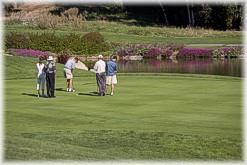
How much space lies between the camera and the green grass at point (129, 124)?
1523cm

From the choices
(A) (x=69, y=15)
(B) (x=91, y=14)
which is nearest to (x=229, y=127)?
(A) (x=69, y=15)

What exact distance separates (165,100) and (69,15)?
230 feet

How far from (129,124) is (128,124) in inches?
1.7

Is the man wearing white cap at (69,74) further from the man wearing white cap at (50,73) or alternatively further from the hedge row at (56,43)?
the hedge row at (56,43)

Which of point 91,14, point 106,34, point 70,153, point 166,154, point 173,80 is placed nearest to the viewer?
point 70,153

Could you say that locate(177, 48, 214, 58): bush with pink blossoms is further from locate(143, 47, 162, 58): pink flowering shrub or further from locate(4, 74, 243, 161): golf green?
locate(4, 74, 243, 161): golf green

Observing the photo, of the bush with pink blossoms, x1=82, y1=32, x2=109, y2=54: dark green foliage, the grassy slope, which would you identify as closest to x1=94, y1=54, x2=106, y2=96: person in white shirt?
Result: the bush with pink blossoms

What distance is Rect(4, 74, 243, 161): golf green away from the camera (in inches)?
601

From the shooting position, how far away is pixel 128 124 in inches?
766

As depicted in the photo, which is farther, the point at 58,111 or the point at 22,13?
the point at 22,13

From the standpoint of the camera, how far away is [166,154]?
15719mm

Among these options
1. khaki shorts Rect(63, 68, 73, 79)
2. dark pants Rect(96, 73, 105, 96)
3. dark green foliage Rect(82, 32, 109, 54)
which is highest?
dark green foliage Rect(82, 32, 109, 54)

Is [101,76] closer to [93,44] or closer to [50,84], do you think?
[50,84]

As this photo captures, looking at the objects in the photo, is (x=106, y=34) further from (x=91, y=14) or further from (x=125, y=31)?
(x=91, y=14)
